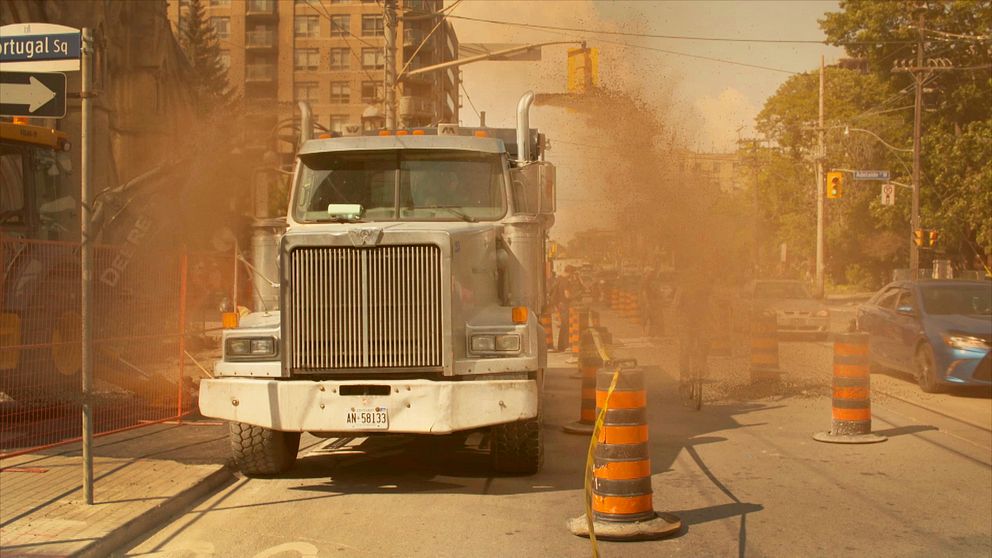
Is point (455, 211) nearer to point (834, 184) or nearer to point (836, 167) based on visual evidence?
point (834, 184)

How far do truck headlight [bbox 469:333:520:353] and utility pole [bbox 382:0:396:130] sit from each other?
15.9m

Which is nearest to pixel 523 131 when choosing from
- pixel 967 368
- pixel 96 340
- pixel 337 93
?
pixel 96 340

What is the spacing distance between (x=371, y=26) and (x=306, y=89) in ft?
25.3

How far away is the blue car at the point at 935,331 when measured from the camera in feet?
50.8

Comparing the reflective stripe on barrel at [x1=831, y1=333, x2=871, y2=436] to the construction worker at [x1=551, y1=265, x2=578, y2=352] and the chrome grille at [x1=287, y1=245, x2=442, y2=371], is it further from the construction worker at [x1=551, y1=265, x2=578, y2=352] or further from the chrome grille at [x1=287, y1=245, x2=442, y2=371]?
the construction worker at [x1=551, y1=265, x2=578, y2=352]

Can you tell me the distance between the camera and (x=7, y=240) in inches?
405

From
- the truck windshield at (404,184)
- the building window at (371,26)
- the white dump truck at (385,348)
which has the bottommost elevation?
the white dump truck at (385,348)

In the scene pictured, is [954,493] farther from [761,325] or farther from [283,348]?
[761,325]

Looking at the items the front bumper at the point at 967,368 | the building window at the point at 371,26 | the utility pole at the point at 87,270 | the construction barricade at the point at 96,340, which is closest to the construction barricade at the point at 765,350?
the front bumper at the point at 967,368

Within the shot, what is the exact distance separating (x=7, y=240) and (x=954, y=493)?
29.0 feet

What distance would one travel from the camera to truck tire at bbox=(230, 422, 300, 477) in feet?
30.9

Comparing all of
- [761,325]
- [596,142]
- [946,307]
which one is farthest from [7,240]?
[596,142]

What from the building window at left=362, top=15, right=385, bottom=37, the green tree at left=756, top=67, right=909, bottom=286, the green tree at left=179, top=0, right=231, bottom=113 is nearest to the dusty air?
the green tree at left=756, top=67, right=909, bottom=286

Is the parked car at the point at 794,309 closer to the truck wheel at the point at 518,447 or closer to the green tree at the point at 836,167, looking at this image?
the truck wheel at the point at 518,447
